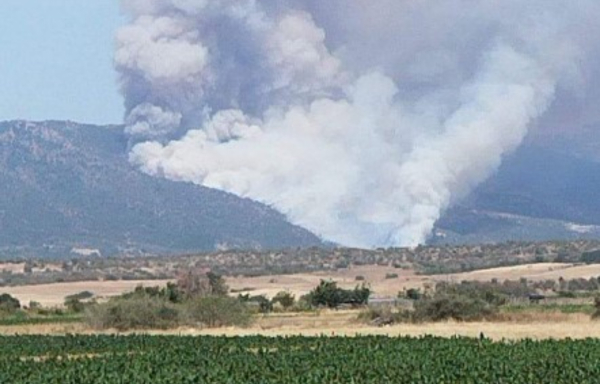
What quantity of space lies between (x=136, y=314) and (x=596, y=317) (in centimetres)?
2677

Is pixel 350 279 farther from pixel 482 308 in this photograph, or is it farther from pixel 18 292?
pixel 482 308

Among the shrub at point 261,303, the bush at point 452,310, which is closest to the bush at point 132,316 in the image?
the shrub at point 261,303

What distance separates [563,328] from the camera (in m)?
73.3

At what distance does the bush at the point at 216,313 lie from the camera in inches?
3359

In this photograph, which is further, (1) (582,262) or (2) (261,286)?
(1) (582,262)

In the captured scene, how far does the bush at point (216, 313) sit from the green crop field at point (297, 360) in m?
19.3

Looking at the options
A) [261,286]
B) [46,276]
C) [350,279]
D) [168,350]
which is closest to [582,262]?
[350,279]

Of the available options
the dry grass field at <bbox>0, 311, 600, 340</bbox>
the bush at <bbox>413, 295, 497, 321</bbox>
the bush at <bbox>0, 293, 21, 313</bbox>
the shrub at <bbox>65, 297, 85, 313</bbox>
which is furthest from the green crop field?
the bush at <bbox>0, 293, 21, 313</bbox>

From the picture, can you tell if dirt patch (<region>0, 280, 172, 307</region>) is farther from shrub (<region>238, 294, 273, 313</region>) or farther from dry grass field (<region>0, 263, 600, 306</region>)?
shrub (<region>238, 294, 273, 313</region>)

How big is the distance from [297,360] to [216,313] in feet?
118

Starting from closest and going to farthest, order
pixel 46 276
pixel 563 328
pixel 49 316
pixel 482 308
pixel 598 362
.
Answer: pixel 598 362
pixel 563 328
pixel 482 308
pixel 49 316
pixel 46 276

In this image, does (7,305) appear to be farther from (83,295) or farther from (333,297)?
(83,295)

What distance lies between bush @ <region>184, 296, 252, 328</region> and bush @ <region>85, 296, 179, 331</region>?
4.42 feet

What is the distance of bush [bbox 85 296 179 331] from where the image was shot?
274 ft
